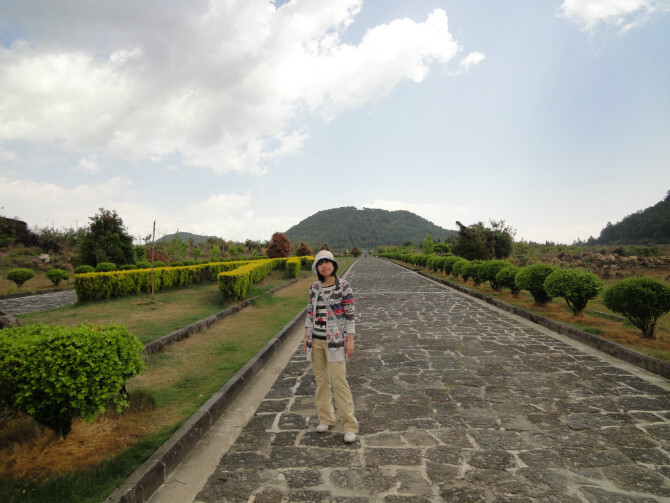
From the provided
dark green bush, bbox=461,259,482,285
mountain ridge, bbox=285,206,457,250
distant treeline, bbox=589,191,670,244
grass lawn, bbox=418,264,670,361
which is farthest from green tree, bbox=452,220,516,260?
mountain ridge, bbox=285,206,457,250

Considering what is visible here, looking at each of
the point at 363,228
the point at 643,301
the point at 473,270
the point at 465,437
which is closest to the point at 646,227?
the point at 473,270

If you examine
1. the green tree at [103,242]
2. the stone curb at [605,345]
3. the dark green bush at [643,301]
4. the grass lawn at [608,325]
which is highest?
the green tree at [103,242]

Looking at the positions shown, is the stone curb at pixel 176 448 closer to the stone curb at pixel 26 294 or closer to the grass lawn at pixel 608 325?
the grass lawn at pixel 608 325

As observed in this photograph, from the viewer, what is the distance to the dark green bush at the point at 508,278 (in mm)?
11898

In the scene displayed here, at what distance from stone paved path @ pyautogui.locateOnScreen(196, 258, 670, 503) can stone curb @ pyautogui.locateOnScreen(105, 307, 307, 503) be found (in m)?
0.39

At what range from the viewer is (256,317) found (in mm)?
9633

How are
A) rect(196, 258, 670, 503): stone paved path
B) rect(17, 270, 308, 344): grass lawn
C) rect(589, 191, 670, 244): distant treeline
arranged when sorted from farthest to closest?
1. rect(589, 191, 670, 244): distant treeline
2. rect(17, 270, 308, 344): grass lawn
3. rect(196, 258, 670, 503): stone paved path

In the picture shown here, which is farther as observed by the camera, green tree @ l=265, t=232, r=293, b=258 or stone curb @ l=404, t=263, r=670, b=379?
green tree @ l=265, t=232, r=293, b=258

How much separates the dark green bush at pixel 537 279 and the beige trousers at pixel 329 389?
8206 millimetres

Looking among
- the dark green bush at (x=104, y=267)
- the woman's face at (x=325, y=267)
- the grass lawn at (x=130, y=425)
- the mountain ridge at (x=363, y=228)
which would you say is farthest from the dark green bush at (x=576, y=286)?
the mountain ridge at (x=363, y=228)

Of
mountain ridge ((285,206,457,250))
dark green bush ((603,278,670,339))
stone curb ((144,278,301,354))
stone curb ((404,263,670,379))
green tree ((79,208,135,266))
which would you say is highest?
mountain ridge ((285,206,457,250))

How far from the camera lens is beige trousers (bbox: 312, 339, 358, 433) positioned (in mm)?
3346

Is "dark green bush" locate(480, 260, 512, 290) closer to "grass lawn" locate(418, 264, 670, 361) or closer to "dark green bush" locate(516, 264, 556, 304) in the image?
"grass lawn" locate(418, 264, 670, 361)

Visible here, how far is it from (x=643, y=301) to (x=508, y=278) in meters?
5.91
